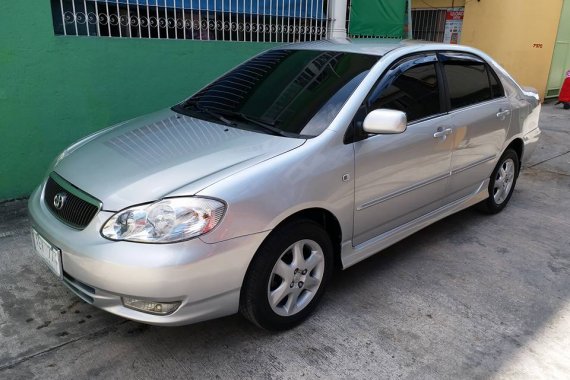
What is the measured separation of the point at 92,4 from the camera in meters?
4.76

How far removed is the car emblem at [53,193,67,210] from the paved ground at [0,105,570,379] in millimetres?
711

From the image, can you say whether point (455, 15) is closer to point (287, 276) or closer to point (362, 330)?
point (362, 330)

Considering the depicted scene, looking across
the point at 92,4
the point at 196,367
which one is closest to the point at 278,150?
the point at 196,367

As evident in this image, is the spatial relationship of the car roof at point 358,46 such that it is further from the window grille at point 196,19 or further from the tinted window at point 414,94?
the window grille at point 196,19

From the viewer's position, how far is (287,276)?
2750mm

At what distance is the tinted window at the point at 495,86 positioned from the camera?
172 inches

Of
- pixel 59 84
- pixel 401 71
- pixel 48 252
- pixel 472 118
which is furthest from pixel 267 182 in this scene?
pixel 59 84

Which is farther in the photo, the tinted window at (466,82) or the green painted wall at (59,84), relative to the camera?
the green painted wall at (59,84)

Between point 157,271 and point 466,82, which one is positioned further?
point 466,82

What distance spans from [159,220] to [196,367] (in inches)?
32.4

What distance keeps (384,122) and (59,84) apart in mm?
3255

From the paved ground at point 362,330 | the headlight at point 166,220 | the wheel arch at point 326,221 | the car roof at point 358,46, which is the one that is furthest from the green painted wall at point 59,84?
the wheel arch at point 326,221

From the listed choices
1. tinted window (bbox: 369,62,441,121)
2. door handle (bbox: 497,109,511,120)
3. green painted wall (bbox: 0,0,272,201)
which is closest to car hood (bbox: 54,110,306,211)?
tinted window (bbox: 369,62,441,121)

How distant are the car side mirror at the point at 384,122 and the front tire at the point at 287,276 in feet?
2.16
